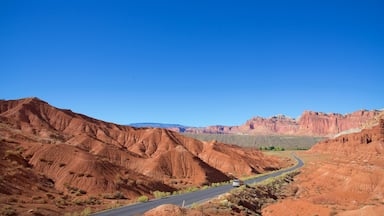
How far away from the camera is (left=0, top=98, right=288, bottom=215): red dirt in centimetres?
3684

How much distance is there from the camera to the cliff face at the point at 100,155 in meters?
45.4

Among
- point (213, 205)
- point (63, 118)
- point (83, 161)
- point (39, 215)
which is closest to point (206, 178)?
point (83, 161)

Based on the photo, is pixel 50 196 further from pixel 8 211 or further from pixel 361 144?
pixel 361 144

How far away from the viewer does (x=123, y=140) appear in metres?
111

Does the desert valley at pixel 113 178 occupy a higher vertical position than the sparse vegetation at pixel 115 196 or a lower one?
higher

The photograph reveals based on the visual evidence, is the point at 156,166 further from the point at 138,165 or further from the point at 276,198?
the point at 276,198

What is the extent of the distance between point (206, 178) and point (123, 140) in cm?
4749

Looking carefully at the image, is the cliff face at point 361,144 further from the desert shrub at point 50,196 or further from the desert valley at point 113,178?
the desert shrub at point 50,196

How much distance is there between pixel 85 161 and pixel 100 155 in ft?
81.3

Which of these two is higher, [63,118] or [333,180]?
[63,118]

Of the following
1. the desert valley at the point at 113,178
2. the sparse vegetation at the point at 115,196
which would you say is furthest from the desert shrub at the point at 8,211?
the sparse vegetation at the point at 115,196

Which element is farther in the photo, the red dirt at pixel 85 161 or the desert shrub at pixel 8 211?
the red dirt at pixel 85 161

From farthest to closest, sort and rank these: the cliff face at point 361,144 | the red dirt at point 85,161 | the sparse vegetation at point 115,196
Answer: the cliff face at point 361,144, the sparse vegetation at point 115,196, the red dirt at point 85,161

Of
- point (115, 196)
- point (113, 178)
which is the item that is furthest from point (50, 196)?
point (113, 178)
